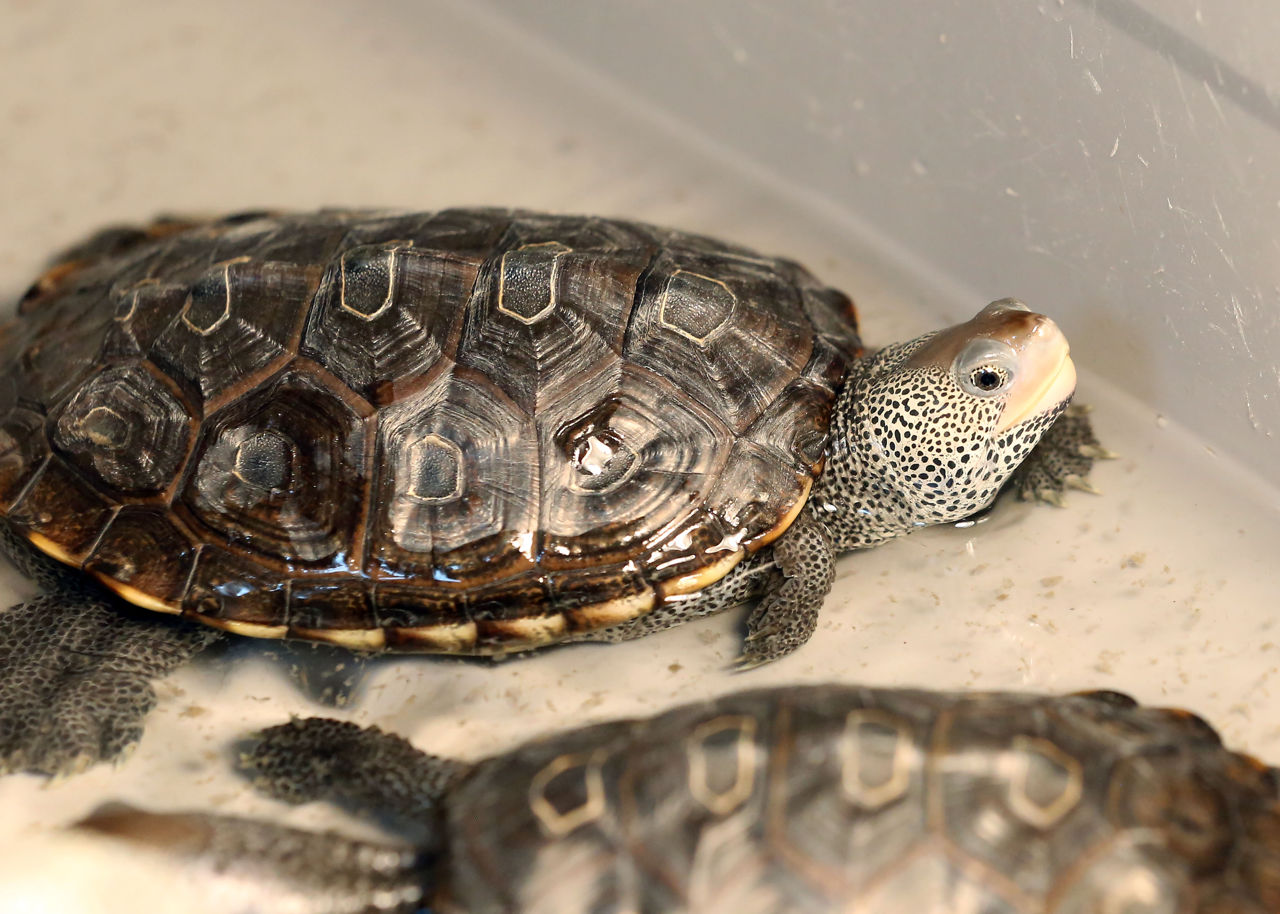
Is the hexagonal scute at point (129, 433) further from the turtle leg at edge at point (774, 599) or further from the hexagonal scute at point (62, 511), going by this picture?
the turtle leg at edge at point (774, 599)

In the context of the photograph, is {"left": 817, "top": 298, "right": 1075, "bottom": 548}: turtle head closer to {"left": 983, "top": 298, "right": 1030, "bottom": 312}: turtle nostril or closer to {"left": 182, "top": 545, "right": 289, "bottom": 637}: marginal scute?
{"left": 983, "top": 298, "right": 1030, "bottom": 312}: turtle nostril

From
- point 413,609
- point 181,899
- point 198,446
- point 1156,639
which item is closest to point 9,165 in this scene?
point 198,446

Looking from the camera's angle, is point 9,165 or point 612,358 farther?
point 9,165

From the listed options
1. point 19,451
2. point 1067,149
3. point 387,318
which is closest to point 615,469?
point 387,318

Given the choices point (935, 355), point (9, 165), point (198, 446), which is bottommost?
point (9, 165)

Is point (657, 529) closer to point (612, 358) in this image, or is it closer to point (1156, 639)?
point (612, 358)

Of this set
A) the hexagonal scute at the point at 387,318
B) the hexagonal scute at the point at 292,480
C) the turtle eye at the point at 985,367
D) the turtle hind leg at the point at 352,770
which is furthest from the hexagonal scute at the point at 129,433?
the turtle eye at the point at 985,367

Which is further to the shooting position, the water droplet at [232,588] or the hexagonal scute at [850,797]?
the water droplet at [232,588]
